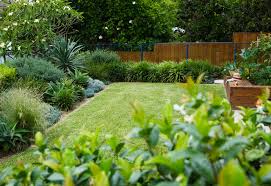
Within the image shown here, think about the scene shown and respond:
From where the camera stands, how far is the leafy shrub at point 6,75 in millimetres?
8773

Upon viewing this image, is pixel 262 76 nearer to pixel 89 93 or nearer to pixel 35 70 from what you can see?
pixel 89 93

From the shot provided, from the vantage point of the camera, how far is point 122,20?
60.4 feet

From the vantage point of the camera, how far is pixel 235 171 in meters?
1.12

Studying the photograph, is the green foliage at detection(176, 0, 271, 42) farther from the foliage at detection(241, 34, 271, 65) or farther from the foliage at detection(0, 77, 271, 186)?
the foliage at detection(0, 77, 271, 186)

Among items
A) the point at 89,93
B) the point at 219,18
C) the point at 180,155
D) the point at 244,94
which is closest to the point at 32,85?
the point at 89,93

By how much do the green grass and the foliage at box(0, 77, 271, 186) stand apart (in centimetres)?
322

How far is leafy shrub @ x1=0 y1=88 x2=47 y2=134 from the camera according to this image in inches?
261

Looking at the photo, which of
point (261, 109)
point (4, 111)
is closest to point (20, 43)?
point (4, 111)

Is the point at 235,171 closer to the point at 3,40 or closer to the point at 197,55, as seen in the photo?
the point at 3,40

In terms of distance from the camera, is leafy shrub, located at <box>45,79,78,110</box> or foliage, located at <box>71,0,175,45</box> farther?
foliage, located at <box>71,0,175,45</box>

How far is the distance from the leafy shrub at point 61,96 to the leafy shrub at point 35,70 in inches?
21.0

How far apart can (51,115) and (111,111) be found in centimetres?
149

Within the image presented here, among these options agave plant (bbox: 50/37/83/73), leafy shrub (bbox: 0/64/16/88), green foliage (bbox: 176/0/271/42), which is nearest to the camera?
leafy shrub (bbox: 0/64/16/88)

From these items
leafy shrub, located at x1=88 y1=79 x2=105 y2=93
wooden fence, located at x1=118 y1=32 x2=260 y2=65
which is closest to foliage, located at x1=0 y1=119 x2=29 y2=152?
leafy shrub, located at x1=88 y1=79 x2=105 y2=93
